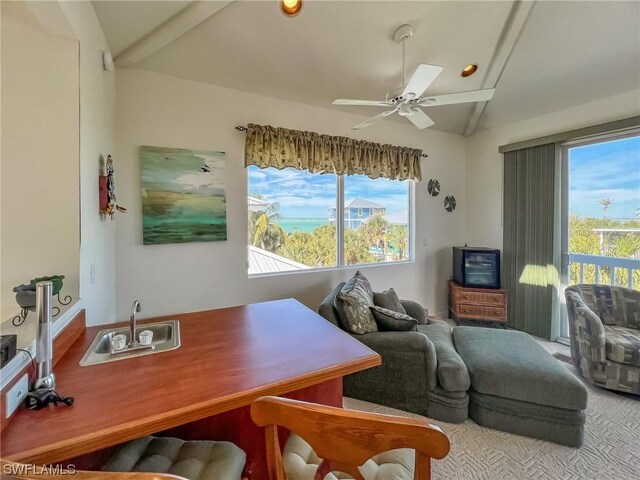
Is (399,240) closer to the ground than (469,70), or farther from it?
closer to the ground

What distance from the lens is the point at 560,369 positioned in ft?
6.07

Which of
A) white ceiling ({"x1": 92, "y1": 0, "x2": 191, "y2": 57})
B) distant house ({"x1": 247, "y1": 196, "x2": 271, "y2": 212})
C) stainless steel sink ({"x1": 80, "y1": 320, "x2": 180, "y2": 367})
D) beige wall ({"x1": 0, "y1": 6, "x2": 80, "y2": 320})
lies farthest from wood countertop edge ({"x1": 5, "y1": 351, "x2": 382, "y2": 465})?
white ceiling ({"x1": 92, "y1": 0, "x2": 191, "y2": 57})

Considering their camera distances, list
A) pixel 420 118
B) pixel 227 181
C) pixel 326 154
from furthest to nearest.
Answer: pixel 326 154
pixel 227 181
pixel 420 118

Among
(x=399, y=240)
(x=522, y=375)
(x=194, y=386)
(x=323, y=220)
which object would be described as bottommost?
(x=522, y=375)

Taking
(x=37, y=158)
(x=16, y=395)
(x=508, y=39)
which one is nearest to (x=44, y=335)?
(x=16, y=395)

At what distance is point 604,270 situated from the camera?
10.0ft

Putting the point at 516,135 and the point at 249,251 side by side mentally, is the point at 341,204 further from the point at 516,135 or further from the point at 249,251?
the point at 516,135

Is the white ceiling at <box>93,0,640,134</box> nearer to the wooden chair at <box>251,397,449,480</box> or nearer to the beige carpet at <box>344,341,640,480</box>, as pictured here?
the wooden chair at <box>251,397,449,480</box>

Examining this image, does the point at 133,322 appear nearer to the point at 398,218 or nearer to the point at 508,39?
the point at 398,218

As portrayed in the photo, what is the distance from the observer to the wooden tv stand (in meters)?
3.52

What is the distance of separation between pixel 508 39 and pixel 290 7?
1965 millimetres

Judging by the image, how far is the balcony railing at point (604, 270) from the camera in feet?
9.36

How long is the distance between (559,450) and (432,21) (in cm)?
315

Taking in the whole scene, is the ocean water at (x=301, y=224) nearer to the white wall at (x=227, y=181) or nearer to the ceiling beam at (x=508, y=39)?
the white wall at (x=227, y=181)
